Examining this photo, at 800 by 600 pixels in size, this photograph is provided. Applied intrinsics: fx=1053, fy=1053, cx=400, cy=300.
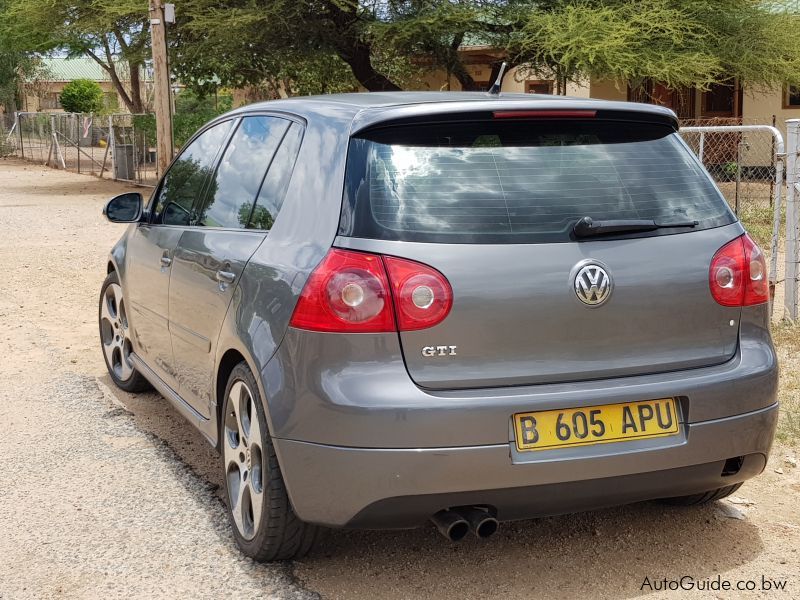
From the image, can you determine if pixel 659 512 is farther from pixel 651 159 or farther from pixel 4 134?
pixel 4 134

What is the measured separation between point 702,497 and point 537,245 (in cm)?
157

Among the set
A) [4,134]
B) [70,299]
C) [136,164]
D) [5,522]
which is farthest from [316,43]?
[4,134]

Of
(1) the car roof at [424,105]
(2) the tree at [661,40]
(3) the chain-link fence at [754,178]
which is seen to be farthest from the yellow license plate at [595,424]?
(2) the tree at [661,40]

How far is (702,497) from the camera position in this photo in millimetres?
4371

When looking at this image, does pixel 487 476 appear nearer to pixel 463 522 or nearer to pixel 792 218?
pixel 463 522

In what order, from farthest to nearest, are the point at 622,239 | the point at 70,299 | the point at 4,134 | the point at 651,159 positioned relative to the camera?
1. the point at 4,134
2. the point at 70,299
3. the point at 651,159
4. the point at 622,239

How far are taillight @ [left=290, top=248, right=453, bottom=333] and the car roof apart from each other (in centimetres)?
53

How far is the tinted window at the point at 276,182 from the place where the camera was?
13.2ft

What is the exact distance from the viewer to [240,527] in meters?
4.00

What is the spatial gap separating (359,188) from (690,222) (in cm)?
118

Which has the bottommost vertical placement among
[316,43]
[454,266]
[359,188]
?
[454,266]

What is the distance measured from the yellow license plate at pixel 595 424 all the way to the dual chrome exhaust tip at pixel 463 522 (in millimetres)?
269

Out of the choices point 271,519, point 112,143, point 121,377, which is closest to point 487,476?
point 271,519

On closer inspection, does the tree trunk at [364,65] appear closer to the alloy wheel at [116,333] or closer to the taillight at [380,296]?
the alloy wheel at [116,333]
